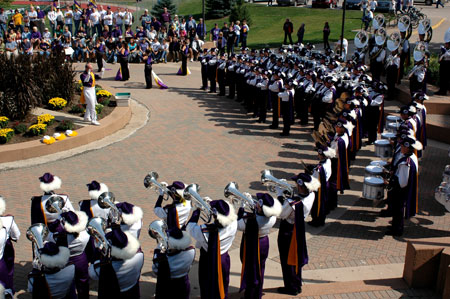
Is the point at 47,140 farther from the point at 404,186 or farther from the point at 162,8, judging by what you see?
the point at 162,8

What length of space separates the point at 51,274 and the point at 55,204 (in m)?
1.57

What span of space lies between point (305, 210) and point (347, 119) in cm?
487

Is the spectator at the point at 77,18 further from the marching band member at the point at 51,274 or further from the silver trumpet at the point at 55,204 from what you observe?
the marching band member at the point at 51,274

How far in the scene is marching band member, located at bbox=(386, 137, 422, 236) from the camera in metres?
9.38

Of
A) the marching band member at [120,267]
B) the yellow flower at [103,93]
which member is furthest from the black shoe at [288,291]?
the yellow flower at [103,93]

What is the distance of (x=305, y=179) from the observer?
7.88m

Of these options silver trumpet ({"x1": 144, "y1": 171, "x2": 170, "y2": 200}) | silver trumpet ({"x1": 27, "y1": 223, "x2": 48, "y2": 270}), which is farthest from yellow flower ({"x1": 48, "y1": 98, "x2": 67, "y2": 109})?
silver trumpet ({"x1": 27, "y1": 223, "x2": 48, "y2": 270})

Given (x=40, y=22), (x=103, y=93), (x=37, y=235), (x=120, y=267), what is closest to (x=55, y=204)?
(x=37, y=235)

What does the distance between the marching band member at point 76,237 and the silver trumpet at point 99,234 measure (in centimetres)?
17

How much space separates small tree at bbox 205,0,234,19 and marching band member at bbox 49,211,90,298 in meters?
40.3

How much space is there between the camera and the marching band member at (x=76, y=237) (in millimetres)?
6656

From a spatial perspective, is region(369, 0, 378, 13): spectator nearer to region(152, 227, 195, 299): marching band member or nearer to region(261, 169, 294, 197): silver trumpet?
region(261, 169, 294, 197): silver trumpet

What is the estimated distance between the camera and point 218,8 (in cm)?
4503

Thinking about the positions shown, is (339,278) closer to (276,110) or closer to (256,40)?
(276,110)
